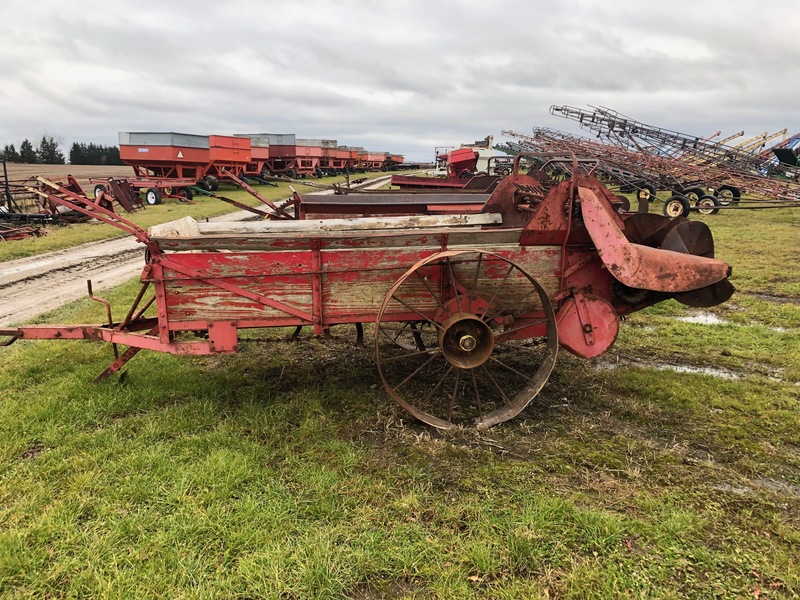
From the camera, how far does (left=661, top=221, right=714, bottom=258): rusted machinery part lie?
147 inches

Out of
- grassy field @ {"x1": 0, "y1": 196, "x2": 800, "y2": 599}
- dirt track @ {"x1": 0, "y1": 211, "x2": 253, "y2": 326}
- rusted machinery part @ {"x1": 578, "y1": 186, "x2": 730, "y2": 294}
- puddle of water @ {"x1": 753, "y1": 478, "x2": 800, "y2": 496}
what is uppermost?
rusted machinery part @ {"x1": 578, "y1": 186, "x2": 730, "y2": 294}

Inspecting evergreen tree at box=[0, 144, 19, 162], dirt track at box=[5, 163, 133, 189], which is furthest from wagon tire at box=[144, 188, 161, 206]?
evergreen tree at box=[0, 144, 19, 162]

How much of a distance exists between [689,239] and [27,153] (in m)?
66.4

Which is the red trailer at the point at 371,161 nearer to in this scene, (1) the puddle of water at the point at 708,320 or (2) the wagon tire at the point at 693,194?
(2) the wagon tire at the point at 693,194

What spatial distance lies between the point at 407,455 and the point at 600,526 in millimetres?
1183

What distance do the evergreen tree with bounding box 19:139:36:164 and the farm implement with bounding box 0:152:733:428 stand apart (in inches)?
2465

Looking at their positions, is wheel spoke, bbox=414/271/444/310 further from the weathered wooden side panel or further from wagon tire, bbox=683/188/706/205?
wagon tire, bbox=683/188/706/205

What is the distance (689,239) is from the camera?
12.3ft

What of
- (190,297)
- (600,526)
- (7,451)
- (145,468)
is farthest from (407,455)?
(7,451)

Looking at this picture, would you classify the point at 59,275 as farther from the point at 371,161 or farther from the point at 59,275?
the point at 371,161

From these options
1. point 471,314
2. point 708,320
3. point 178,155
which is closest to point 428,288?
point 471,314

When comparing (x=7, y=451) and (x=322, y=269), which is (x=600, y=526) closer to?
(x=322, y=269)

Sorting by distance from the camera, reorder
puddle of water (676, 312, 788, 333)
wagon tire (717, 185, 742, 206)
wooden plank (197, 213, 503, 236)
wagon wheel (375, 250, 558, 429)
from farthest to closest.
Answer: wagon tire (717, 185, 742, 206)
puddle of water (676, 312, 788, 333)
wooden plank (197, 213, 503, 236)
wagon wheel (375, 250, 558, 429)

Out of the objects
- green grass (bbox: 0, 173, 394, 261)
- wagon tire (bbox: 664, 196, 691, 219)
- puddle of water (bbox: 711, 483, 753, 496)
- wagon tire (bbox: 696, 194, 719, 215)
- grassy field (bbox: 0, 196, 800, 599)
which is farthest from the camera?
wagon tire (bbox: 696, 194, 719, 215)
